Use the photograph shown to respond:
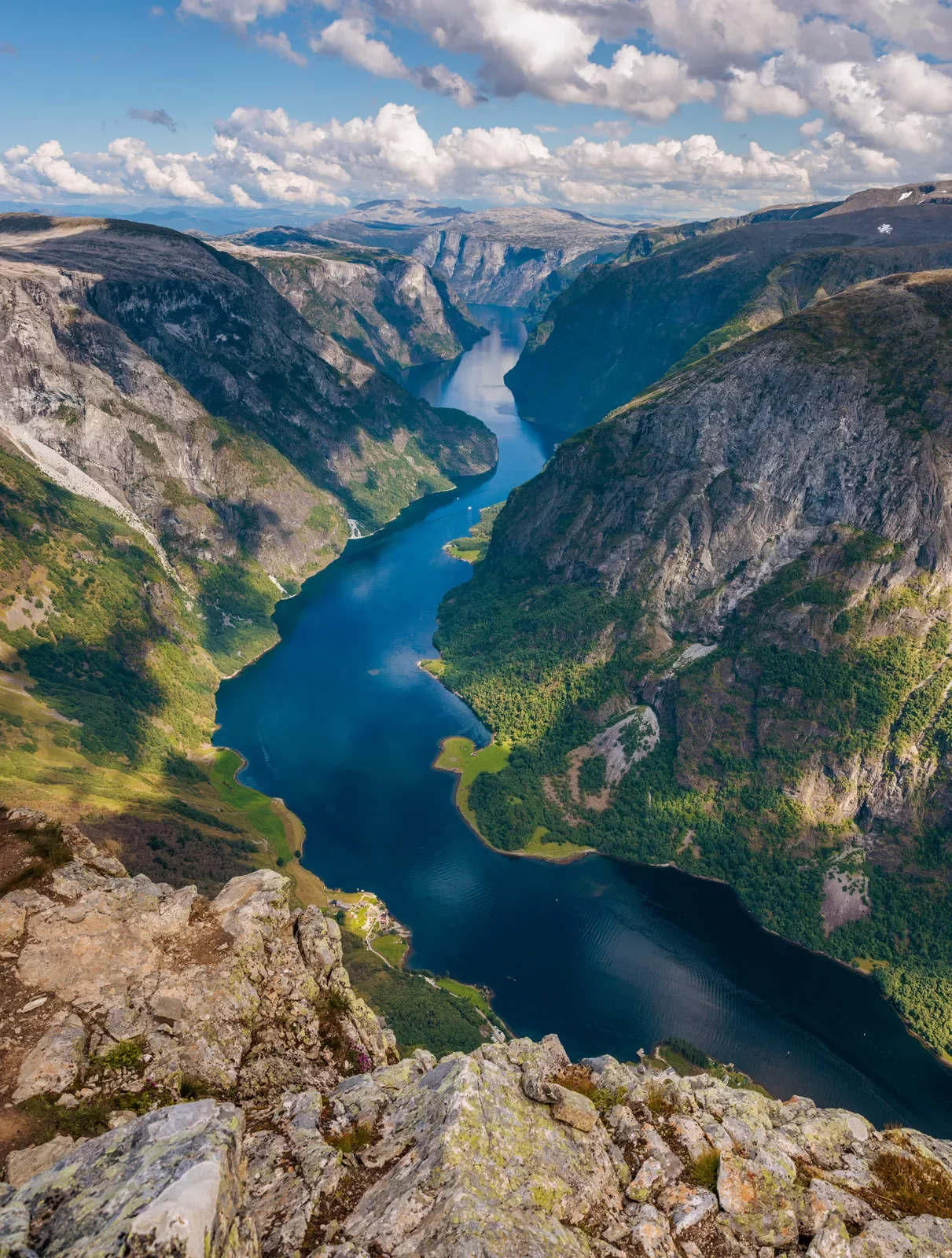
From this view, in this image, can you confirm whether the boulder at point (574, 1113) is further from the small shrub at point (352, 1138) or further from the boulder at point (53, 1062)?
the boulder at point (53, 1062)

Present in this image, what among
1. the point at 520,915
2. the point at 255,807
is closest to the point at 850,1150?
the point at 520,915

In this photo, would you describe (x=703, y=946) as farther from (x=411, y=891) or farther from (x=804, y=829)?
(x=411, y=891)

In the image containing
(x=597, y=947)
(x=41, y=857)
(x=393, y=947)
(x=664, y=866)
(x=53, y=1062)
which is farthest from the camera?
(x=664, y=866)

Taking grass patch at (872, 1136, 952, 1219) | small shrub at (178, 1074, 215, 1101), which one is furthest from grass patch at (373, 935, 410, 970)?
grass patch at (872, 1136, 952, 1219)

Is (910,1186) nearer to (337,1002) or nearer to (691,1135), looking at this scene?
(691,1135)

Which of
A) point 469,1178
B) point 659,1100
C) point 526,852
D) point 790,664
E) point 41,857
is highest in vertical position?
point 41,857

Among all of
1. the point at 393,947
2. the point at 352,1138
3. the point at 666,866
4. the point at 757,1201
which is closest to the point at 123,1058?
the point at 352,1138

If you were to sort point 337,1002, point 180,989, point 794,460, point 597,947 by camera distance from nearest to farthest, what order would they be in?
1. point 180,989
2. point 337,1002
3. point 597,947
4. point 794,460

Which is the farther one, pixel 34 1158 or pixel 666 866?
pixel 666 866

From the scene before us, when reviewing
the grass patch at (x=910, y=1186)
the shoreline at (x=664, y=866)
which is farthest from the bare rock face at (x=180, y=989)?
the shoreline at (x=664, y=866)
